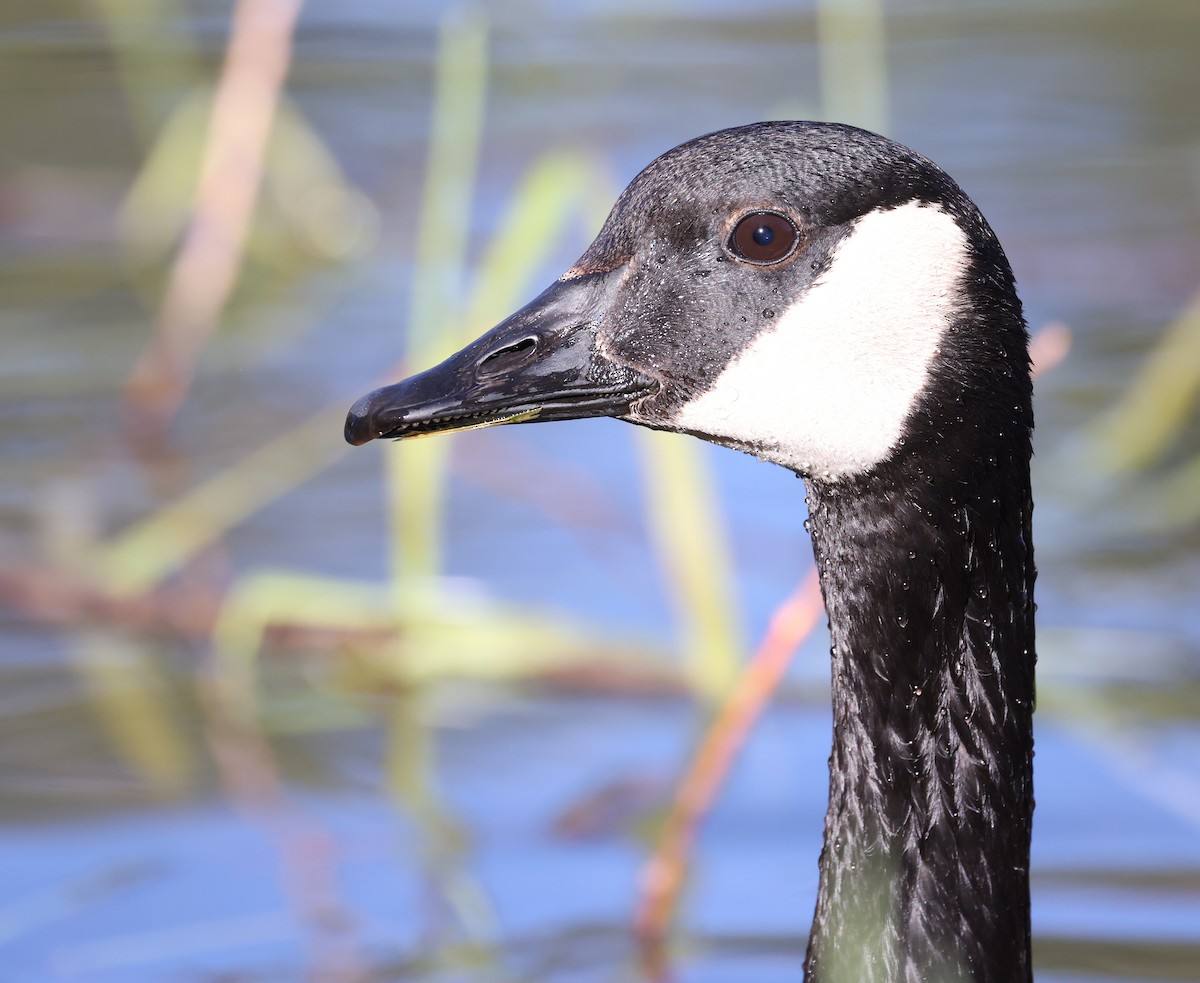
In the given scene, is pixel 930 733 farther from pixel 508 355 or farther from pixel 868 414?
pixel 508 355

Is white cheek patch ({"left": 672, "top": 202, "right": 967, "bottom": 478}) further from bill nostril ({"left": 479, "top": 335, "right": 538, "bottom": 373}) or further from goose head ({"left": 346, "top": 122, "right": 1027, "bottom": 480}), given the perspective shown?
bill nostril ({"left": 479, "top": 335, "right": 538, "bottom": 373})

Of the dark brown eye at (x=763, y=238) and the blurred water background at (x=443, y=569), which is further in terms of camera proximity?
the blurred water background at (x=443, y=569)

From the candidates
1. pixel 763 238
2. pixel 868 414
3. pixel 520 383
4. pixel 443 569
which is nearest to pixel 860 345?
pixel 868 414

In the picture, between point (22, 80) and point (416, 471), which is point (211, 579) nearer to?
point (416, 471)

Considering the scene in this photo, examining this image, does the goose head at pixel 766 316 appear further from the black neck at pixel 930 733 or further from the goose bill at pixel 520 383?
the black neck at pixel 930 733

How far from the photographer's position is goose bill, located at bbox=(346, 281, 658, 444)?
2797mm

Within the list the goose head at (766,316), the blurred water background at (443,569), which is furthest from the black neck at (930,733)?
the blurred water background at (443,569)

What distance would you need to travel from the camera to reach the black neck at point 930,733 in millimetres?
2797

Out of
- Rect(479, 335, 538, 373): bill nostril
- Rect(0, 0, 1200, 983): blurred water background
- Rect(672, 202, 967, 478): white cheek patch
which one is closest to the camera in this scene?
Rect(672, 202, 967, 478): white cheek patch

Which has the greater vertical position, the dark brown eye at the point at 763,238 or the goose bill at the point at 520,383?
the dark brown eye at the point at 763,238

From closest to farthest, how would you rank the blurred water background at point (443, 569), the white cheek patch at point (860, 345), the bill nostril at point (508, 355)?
the white cheek patch at point (860, 345) → the bill nostril at point (508, 355) → the blurred water background at point (443, 569)

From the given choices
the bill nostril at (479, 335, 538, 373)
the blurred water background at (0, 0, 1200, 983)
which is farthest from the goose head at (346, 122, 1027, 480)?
the blurred water background at (0, 0, 1200, 983)

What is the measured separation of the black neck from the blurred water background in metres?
0.84

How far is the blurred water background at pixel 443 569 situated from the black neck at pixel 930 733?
837 millimetres
